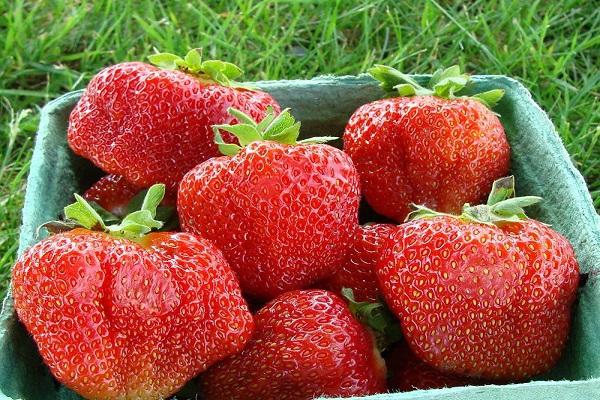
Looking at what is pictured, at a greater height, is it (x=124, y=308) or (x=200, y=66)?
(x=200, y=66)

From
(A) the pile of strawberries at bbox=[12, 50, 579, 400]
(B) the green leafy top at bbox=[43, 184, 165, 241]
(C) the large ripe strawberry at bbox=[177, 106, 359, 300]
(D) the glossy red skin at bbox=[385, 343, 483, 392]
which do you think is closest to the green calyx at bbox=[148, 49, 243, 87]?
(A) the pile of strawberries at bbox=[12, 50, 579, 400]

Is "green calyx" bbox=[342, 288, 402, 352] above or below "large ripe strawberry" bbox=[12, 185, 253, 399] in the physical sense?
below

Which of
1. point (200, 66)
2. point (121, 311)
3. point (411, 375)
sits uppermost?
point (200, 66)

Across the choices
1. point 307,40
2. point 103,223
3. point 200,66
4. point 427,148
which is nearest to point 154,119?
point 200,66

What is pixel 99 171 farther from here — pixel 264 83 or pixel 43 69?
pixel 43 69

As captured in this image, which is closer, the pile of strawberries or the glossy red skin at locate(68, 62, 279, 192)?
the pile of strawberries

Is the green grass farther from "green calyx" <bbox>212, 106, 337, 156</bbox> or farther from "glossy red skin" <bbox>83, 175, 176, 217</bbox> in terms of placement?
"green calyx" <bbox>212, 106, 337, 156</bbox>

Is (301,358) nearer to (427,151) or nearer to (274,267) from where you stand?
(274,267)

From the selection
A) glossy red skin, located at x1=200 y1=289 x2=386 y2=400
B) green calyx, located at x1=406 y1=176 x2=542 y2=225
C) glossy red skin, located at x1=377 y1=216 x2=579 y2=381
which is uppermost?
green calyx, located at x1=406 y1=176 x2=542 y2=225
